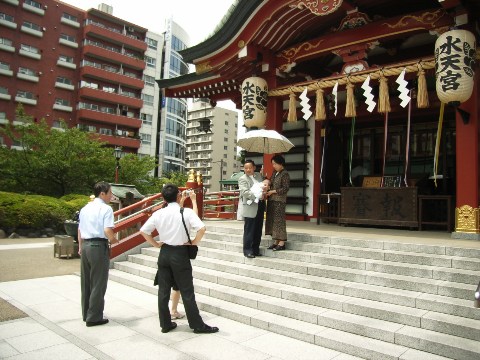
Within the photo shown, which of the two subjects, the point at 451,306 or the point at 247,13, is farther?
the point at 247,13

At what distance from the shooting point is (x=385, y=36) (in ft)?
24.1

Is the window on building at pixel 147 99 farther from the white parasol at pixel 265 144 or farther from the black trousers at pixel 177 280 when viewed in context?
the black trousers at pixel 177 280

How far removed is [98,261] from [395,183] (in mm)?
7515

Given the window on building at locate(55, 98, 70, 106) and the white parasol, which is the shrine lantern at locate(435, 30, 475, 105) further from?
the window on building at locate(55, 98, 70, 106)

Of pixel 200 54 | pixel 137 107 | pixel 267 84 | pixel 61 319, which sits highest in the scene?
pixel 137 107

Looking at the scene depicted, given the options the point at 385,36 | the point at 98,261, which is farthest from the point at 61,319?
the point at 385,36

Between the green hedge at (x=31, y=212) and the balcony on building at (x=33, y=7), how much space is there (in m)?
34.6

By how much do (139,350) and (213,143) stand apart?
85748 mm

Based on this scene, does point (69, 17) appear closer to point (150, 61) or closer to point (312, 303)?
point (150, 61)

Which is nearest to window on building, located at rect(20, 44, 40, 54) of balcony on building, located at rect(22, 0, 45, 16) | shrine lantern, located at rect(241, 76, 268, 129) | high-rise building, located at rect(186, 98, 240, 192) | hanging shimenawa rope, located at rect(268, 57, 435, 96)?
balcony on building, located at rect(22, 0, 45, 16)

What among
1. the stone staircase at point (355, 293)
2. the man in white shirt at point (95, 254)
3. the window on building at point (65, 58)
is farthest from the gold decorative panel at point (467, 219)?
the window on building at point (65, 58)

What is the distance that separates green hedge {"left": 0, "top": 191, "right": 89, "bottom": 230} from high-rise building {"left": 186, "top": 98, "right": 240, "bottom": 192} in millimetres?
68534

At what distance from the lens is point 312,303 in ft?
16.4

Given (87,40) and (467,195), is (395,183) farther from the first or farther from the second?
(87,40)
